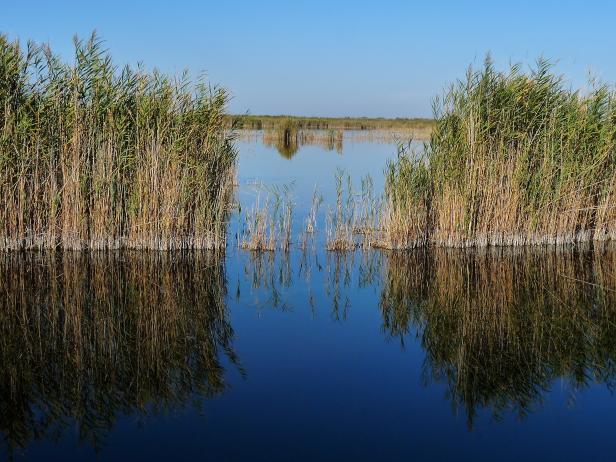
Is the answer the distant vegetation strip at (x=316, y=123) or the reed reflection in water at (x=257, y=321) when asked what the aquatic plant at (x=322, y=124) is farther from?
the reed reflection in water at (x=257, y=321)

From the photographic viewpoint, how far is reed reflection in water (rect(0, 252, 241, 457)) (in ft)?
18.2

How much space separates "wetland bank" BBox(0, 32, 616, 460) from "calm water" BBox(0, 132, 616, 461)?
3cm

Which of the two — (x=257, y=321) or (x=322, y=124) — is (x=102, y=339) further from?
(x=322, y=124)

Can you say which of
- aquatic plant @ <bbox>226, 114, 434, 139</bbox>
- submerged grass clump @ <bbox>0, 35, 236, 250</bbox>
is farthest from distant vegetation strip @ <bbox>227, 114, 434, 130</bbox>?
submerged grass clump @ <bbox>0, 35, 236, 250</bbox>

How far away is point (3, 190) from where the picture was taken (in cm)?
1059

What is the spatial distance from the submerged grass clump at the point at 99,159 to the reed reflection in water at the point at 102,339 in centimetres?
51

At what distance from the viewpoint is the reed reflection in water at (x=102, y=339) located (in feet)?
18.2

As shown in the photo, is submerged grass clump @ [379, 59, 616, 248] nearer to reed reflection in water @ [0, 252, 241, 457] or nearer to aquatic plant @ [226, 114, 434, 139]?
reed reflection in water @ [0, 252, 241, 457]

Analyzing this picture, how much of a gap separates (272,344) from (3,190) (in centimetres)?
585

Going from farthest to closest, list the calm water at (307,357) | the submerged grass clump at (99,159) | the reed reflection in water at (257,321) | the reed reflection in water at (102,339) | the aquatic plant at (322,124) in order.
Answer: the aquatic plant at (322,124)
the submerged grass clump at (99,159)
the reed reflection in water at (257,321)
the reed reflection in water at (102,339)
the calm water at (307,357)

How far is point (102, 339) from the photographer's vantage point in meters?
7.22

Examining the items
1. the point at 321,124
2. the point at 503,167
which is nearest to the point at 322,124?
the point at 321,124

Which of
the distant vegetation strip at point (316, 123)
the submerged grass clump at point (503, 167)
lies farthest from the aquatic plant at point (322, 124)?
the submerged grass clump at point (503, 167)

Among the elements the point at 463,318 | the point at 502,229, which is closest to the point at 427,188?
the point at 502,229
